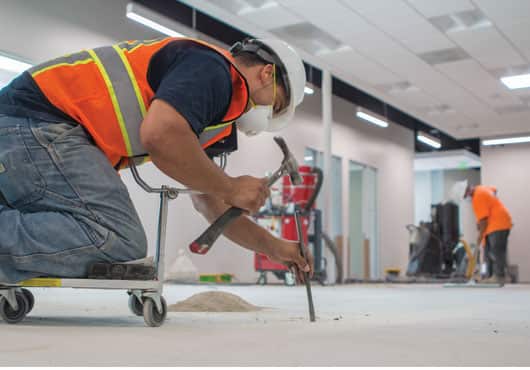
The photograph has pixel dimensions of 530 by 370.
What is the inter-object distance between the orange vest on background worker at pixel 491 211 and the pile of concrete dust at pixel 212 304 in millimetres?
6936

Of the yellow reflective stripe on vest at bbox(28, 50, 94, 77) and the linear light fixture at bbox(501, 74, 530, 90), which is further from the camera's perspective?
the linear light fixture at bbox(501, 74, 530, 90)

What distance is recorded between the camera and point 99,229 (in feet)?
5.21

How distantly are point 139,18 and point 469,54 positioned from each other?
4.53 meters

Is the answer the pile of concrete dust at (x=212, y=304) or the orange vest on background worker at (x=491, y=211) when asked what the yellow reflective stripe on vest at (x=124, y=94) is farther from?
the orange vest on background worker at (x=491, y=211)

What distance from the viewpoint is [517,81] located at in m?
9.92

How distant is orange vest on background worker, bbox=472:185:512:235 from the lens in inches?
349

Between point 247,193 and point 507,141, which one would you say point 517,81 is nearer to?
point 507,141

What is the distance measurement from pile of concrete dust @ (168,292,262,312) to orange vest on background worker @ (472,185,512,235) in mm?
6936

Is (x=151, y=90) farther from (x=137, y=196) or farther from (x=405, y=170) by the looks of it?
(x=405, y=170)

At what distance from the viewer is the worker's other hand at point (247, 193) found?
5.36 ft

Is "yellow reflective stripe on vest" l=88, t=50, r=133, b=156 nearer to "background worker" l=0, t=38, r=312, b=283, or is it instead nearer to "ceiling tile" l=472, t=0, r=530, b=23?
"background worker" l=0, t=38, r=312, b=283

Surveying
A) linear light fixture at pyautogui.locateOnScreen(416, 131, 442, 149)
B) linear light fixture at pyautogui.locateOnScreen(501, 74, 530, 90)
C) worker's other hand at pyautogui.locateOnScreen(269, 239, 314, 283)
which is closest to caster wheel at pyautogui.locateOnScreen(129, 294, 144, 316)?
worker's other hand at pyautogui.locateOnScreen(269, 239, 314, 283)

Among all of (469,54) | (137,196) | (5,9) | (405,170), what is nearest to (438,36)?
(469,54)

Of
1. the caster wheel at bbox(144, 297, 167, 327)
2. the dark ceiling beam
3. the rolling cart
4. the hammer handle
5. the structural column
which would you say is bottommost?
the caster wheel at bbox(144, 297, 167, 327)
